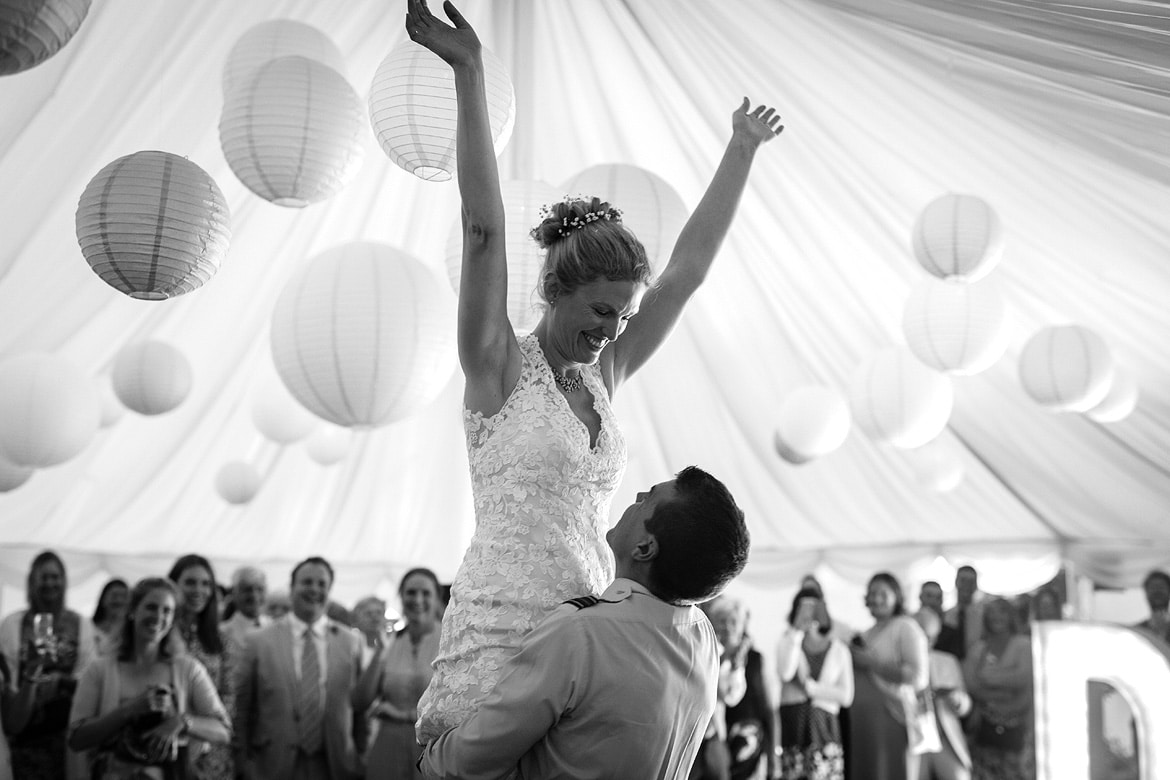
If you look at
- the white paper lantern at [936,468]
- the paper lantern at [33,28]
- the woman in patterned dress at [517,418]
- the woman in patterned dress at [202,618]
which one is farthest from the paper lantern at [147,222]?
the white paper lantern at [936,468]

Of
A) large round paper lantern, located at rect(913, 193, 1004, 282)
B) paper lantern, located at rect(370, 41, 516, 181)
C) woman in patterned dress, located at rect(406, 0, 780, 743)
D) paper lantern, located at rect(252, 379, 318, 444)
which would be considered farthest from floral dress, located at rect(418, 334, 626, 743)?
paper lantern, located at rect(252, 379, 318, 444)

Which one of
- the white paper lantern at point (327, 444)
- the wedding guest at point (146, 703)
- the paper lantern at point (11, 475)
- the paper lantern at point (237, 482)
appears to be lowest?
the wedding guest at point (146, 703)

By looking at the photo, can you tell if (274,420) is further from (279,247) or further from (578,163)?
(578,163)

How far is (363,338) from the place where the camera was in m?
3.46

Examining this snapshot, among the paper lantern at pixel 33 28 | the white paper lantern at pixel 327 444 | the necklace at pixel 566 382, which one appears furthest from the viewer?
the white paper lantern at pixel 327 444

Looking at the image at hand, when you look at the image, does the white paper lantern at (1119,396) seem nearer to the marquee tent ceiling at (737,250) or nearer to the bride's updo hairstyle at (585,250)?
the marquee tent ceiling at (737,250)

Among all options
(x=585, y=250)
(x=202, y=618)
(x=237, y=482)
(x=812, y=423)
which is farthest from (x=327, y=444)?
(x=585, y=250)

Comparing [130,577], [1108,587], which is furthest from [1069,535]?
[130,577]

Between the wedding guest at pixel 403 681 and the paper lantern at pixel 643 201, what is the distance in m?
1.84

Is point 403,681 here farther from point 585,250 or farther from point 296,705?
point 585,250

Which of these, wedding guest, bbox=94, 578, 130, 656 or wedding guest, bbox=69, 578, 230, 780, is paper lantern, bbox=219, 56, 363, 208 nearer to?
wedding guest, bbox=69, 578, 230, 780

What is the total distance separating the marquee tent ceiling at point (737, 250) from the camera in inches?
165

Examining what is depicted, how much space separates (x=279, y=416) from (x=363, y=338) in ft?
11.2

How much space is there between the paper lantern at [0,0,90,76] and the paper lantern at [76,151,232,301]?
79cm
